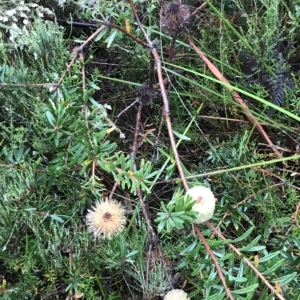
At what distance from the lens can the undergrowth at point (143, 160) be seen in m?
0.85

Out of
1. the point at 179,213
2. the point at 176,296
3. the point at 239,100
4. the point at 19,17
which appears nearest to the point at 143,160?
the point at 179,213

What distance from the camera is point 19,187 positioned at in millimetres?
876

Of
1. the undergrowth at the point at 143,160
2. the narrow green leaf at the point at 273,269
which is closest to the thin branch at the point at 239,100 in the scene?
the undergrowth at the point at 143,160

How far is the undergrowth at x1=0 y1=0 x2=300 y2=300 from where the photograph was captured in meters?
0.85

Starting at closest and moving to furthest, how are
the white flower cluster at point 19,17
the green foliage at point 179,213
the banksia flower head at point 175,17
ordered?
the green foliage at point 179,213
the banksia flower head at point 175,17
the white flower cluster at point 19,17

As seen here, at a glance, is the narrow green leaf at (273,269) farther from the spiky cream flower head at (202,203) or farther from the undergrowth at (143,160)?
the spiky cream flower head at (202,203)

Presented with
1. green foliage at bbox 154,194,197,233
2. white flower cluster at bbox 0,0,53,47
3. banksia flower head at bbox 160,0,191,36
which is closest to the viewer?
green foliage at bbox 154,194,197,233

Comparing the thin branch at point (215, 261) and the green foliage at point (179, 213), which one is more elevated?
the green foliage at point (179, 213)

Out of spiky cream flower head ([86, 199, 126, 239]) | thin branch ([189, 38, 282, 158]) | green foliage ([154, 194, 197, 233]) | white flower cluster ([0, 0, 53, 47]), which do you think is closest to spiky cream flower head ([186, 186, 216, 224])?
green foliage ([154, 194, 197, 233])

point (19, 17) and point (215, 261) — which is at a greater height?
point (19, 17)

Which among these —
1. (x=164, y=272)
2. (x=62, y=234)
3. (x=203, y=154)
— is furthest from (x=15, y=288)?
(x=203, y=154)

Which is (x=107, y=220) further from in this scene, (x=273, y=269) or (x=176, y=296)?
(x=273, y=269)

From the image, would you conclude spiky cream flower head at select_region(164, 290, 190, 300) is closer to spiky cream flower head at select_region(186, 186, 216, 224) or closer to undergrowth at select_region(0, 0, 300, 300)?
undergrowth at select_region(0, 0, 300, 300)

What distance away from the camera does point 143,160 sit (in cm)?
82
